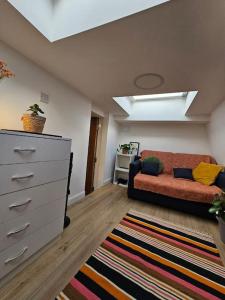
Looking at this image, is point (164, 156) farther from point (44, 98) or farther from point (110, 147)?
point (44, 98)

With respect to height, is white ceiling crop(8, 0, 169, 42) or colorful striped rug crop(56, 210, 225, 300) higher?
white ceiling crop(8, 0, 169, 42)

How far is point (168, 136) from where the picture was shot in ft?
13.0

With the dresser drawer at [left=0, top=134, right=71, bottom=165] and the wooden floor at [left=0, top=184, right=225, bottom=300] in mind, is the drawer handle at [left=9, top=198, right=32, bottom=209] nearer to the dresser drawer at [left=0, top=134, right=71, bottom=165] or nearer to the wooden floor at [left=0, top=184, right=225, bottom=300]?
the dresser drawer at [left=0, top=134, right=71, bottom=165]

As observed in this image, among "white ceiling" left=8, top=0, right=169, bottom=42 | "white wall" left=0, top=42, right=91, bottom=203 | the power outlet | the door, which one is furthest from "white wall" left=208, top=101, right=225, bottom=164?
the power outlet

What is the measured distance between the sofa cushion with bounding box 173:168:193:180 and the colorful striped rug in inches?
53.4

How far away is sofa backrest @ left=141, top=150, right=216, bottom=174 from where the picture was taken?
3.39m

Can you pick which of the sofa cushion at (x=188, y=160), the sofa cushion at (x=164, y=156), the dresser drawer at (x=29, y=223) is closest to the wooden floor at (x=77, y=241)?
the dresser drawer at (x=29, y=223)

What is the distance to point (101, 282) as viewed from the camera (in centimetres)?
118

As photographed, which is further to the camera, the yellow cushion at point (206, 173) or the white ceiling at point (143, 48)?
the yellow cushion at point (206, 173)

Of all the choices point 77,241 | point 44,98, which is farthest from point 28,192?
point 44,98

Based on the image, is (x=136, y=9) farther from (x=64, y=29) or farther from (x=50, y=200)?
(x=50, y=200)

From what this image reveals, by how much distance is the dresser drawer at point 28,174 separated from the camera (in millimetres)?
1043

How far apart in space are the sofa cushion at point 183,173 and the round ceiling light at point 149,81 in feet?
6.47

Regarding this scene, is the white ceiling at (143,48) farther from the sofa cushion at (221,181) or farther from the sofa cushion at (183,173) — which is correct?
the sofa cushion at (183,173)
